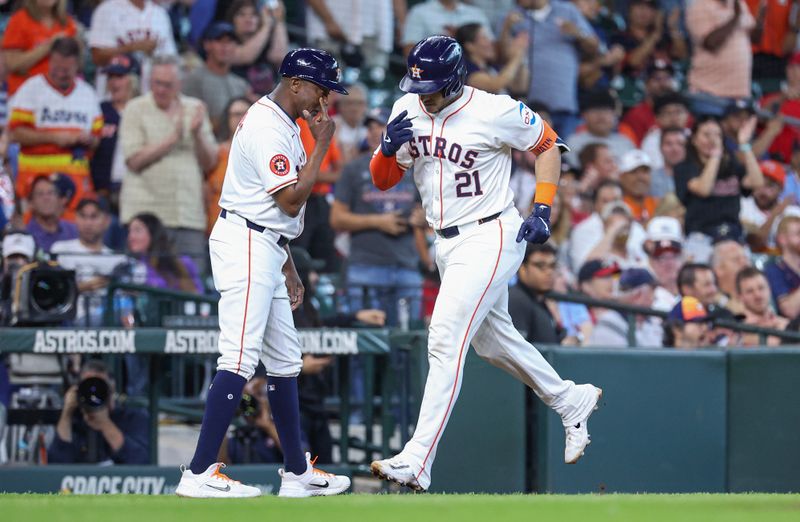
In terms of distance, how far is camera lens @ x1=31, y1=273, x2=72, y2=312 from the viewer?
700cm

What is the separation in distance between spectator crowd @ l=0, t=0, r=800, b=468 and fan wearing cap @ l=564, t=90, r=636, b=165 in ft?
0.06

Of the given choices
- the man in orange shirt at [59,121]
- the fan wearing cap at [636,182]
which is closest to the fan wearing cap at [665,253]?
the fan wearing cap at [636,182]

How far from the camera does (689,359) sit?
6938 mm

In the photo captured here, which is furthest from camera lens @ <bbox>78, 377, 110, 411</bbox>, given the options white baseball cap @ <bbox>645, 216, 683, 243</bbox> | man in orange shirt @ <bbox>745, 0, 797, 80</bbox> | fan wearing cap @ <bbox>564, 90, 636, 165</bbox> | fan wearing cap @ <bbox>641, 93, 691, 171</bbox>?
man in orange shirt @ <bbox>745, 0, 797, 80</bbox>

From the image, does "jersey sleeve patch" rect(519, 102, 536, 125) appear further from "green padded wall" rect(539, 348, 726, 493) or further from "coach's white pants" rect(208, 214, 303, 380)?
"green padded wall" rect(539, 348, 726, 493)

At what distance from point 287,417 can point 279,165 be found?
1027mm

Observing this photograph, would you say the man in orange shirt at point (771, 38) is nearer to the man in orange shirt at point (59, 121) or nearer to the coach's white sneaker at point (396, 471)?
the man in orange shirt at point (59, 121)

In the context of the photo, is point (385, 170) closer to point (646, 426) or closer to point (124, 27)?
point (646, 426)

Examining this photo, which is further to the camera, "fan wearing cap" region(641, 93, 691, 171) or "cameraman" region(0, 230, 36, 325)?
"fan wearing cap" region(641, 93, 691, 171)

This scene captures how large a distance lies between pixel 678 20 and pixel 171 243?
5.86m

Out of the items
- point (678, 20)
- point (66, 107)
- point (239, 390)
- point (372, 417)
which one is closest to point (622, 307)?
point (372, 417)

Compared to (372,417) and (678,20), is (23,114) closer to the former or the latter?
(372,417)

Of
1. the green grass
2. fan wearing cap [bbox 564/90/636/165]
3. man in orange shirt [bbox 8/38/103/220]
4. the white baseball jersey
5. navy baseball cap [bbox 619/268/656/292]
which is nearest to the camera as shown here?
the green grass

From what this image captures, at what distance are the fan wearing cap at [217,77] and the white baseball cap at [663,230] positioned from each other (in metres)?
3.35
